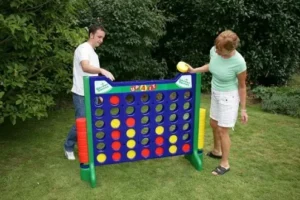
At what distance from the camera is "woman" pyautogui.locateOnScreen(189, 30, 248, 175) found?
137 inches

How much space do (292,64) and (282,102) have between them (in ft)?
6.73

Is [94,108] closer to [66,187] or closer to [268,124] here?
[66,187]

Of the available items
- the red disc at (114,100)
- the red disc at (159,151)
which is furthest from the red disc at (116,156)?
the red disc at (114,100)

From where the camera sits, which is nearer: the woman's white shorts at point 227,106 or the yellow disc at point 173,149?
the woman's white shorts at point 227,106

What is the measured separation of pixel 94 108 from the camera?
11.4ft

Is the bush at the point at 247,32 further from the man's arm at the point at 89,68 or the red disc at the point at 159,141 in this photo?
the man's arm at the point at 89,68

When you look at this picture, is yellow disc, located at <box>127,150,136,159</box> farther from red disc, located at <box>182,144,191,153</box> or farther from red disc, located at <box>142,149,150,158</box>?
red disc, located at <box>182,144,191,153</box>

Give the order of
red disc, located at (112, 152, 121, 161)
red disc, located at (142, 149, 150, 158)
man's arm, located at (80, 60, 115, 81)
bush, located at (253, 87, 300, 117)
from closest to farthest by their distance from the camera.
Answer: man's arm, located at (80, 60, 115, 81) < red disc, located at (112, 152, 121, 161) < red disc, located at (142, 149, 150, 158) < bush, located at (253, 87, 300, 117)

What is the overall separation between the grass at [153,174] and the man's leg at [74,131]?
115 millimetres

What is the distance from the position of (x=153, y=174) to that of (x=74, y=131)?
0.98m

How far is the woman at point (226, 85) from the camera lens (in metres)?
3.48

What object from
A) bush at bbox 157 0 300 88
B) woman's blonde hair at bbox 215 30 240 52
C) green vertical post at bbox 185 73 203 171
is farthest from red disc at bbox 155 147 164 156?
bush at bbox 157 0 300 88

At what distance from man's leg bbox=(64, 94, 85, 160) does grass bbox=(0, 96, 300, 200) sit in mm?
115

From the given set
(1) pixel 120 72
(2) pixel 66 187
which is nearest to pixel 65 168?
(2) pixel 66 187
